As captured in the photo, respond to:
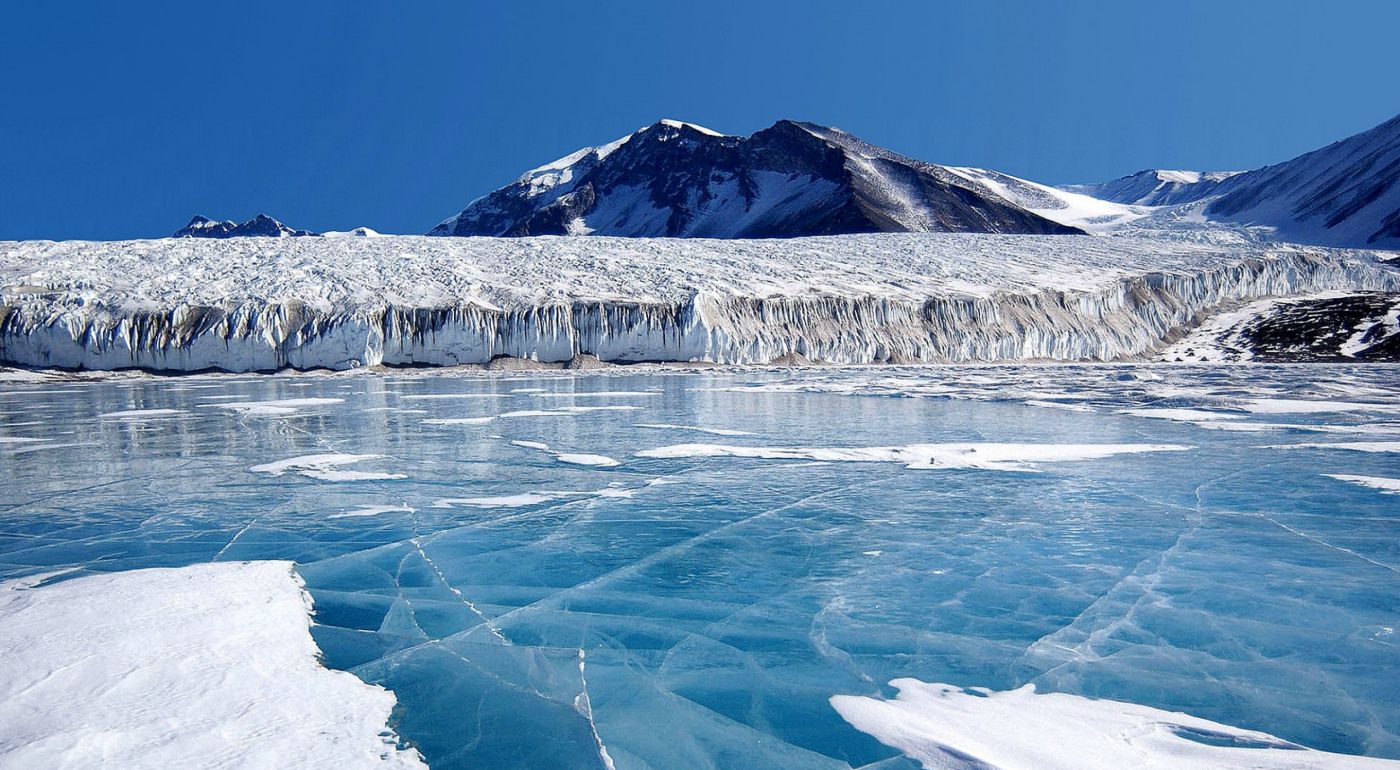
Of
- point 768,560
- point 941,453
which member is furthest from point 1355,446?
point 768,560

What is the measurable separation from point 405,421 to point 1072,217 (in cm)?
11893

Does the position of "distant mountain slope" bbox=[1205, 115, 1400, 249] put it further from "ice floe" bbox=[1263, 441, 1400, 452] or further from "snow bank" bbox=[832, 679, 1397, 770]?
"snow bank" bbox=[832, 679, 1397, 770]

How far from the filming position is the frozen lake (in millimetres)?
3543

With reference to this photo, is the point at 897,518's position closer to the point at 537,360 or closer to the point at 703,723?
the point at 703,723

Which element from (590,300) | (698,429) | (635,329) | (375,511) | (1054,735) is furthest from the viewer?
(590,300)

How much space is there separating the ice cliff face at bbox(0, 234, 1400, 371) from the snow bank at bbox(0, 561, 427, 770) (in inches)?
1087

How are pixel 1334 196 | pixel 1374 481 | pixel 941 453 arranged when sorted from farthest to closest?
pixel 1334 196
pixel 941 453
pixel 1374 481

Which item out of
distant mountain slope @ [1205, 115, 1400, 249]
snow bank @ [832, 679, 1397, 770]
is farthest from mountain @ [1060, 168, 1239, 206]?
snow bank @ [832, 679, 1397, 770]

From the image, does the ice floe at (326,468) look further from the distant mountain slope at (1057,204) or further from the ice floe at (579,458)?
the distant mountain slope at (1057,204)

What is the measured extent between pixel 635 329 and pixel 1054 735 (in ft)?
98.0

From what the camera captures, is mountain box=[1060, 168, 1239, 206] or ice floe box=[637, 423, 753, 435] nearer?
ice floe box=[637, 423, 753, 435]

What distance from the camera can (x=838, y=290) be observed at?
3650 centimetres

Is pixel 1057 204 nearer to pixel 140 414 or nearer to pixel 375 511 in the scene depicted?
pixel 140 414

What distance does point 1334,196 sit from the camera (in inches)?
3241
